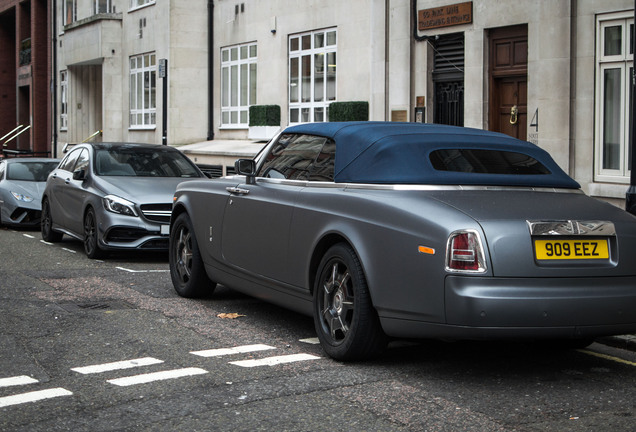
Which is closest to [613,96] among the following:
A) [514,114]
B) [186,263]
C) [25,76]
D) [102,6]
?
[514,114]

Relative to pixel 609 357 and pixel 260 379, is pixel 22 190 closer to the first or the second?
pixel 260 379

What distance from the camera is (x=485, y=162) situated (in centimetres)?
675

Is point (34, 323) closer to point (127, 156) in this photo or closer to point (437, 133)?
point (437, 133)

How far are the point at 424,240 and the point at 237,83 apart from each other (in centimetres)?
2170

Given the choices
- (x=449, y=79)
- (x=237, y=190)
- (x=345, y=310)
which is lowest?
(x=345, y=310)

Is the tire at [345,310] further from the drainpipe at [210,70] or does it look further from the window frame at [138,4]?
the window frame at [138,4]

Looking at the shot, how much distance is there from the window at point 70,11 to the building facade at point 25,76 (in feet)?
6.60

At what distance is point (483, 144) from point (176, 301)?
3594mm

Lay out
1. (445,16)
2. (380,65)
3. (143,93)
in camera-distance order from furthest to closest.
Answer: (143,93) → (380,65) → (445,16)

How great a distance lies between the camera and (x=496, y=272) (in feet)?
18.3

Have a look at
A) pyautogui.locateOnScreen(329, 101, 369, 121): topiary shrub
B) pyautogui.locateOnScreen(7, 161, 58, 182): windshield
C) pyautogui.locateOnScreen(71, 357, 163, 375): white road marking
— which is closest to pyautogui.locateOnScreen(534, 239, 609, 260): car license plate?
pyautogui.locateOnScreen(71, 357, 163, 375): white road marking

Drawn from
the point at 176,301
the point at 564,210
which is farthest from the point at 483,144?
the point at 176,301

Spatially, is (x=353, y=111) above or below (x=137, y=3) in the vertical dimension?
below

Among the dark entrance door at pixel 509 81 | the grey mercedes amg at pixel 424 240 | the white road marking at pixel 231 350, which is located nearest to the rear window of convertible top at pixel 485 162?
the grey mercedes amg at pixel 424 240
